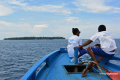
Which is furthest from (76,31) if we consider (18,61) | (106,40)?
(18,61)

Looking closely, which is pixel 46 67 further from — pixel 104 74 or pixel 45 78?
pixel 104 74

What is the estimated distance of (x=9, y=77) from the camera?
1077 centimetres

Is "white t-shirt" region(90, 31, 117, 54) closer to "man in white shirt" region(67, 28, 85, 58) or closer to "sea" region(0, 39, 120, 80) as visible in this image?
"man in white shirt" region(67, 28, 85, 58)

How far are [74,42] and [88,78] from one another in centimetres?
205

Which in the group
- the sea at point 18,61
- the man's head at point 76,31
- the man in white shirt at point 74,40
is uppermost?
the man's head at point 76,31

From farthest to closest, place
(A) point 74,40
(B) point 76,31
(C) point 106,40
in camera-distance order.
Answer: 1. (B) point 76,31
2. (A) point 74,40
3. (C) point 106,40

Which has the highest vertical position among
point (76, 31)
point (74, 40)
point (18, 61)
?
point (76, 31)

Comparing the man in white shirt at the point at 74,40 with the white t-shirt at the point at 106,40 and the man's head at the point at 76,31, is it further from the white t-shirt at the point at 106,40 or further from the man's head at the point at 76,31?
the white t-shirt at the point at 106,40

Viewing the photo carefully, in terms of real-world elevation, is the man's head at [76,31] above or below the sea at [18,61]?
above

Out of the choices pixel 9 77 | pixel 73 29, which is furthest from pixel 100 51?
pixel 9 77

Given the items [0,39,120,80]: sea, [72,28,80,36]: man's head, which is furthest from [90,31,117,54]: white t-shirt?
[0,39,120,80]: sea

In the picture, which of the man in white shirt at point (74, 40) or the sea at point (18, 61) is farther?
the sea at point (18, 61)

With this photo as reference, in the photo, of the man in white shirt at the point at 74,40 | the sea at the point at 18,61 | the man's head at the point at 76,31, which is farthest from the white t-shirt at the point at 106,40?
the sea at the point at 18,61

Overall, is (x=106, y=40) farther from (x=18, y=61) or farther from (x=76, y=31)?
(x=18, y=61)
